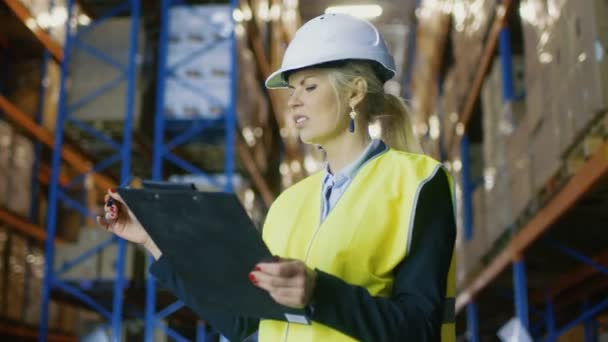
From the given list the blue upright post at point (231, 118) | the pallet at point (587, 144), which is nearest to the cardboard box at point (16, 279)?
the blue upright post at point (231, 118)

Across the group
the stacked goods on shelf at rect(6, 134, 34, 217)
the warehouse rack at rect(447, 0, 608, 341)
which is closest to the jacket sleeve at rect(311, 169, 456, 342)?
the warehouse rack at rect(447, 0, 608, 341)

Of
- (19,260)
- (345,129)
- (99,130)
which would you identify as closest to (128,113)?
(99,130)

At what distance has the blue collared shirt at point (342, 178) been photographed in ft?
6.15

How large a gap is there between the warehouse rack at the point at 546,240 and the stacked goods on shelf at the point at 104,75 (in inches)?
170

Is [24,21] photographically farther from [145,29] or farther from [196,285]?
[196,285]

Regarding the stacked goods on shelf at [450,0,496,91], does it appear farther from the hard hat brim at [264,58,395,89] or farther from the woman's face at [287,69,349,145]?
the woman's face at [287,69,349,145]

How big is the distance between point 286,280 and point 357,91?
0.59 metres

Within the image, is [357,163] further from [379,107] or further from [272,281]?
[272,281]

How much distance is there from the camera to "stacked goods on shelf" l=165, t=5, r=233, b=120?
973cm

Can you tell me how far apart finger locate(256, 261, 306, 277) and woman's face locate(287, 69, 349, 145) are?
492 mm

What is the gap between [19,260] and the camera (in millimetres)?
12031

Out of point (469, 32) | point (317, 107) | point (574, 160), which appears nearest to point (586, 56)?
point (574, 160)

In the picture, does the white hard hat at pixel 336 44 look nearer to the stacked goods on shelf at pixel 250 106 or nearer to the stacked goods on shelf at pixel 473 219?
the stacked goods on shelf at pixel 250 106

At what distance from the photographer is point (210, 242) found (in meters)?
1.51
